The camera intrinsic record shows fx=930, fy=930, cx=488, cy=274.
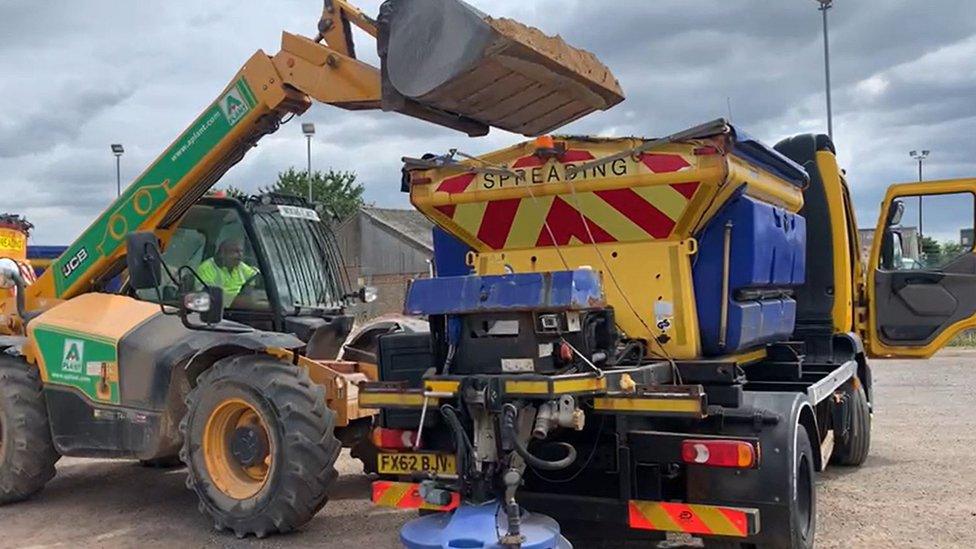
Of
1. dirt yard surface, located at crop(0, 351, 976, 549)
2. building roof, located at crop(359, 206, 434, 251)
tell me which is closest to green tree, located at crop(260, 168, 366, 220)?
building roof, located at crop(359, 206, 434, 251)

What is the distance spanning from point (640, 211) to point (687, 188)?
1.09ft

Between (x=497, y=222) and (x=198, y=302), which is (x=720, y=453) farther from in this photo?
(x=198, y=302)

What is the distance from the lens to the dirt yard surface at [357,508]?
5.96 metres

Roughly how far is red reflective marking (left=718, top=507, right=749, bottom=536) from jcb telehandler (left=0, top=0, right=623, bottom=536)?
247 centimetres

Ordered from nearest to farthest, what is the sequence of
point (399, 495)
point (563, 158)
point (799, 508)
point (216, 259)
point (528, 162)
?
point (799, 508) → point (399, 495) → point (563, 158) → point (528, 162) → point (216, 259)

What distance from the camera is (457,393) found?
4586 millimetres

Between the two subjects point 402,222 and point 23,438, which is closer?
point 23,438

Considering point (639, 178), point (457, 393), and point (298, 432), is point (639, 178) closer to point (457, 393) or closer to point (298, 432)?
point (457, 393)

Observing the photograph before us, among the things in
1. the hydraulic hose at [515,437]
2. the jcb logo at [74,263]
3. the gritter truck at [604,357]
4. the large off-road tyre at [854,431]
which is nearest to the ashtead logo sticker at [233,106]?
the gritter truck at [604,357]

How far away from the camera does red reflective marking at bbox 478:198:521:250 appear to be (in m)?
5.67

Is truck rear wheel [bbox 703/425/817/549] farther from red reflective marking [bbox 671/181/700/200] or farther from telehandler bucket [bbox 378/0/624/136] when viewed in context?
telehandler bucket [bbox 378/0/624/136]

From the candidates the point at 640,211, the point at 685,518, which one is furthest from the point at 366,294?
the point at 685,518

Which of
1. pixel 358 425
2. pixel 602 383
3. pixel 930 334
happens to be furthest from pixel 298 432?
pixel 930 334

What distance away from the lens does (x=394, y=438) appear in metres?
5.40
